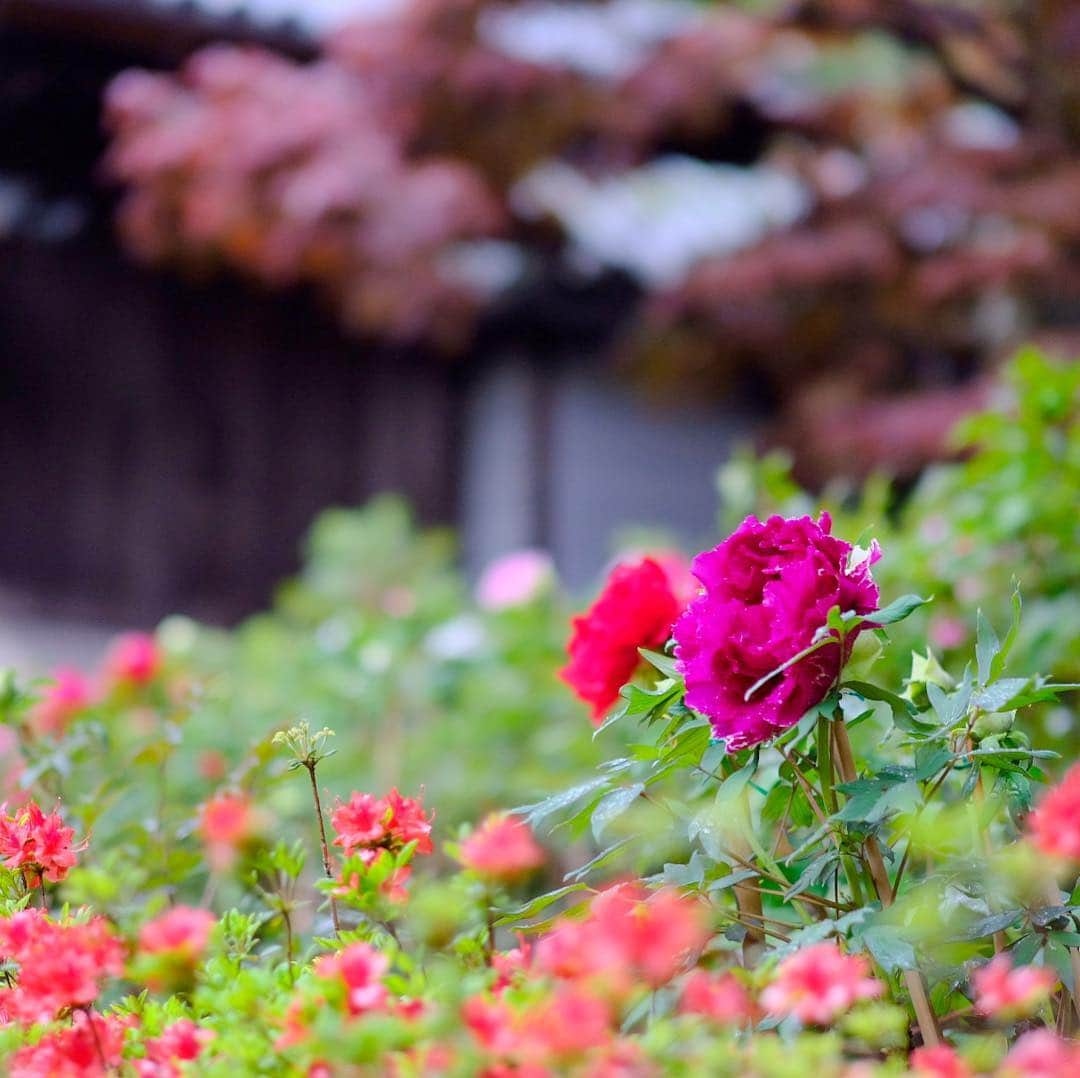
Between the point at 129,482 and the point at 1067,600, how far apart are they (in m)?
4.00

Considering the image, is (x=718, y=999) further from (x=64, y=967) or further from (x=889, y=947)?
(x=64, y=967)

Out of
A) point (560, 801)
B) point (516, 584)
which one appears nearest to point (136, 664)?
point (516, 584)

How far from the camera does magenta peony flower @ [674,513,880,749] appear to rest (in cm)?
71

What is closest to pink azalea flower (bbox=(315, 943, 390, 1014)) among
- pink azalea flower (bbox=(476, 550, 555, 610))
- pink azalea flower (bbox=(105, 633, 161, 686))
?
pink azalea flower (bbox=(105, 633, 161, 686))

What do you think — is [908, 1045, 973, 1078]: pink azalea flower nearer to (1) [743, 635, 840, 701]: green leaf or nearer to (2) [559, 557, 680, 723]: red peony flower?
(1) [743, 635, 840, 701]: green leaf

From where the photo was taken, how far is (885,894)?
0.74 meters

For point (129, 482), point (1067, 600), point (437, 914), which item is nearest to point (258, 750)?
point (437, 914)

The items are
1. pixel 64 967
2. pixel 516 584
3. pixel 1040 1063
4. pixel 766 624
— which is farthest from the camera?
pixel 516 584

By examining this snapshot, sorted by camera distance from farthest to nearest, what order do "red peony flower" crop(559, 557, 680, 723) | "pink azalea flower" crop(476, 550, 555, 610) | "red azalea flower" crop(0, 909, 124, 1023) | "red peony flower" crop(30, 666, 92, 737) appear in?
1. "pink azalea flower" crop(476, 550, 555, 610)
2. "red peony flower" crop(30, 666, 92, 737)
3. "red peony flower" crop(559, 557, 680, 723)
4. "red azalea flower" crop(0, 909, 124, 1023)

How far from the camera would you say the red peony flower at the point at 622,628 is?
89 cm

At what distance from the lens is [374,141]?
12.1ft

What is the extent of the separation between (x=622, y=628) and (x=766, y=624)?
182mm

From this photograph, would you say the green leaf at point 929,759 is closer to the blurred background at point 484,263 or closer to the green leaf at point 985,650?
the green leaf at point 985,650

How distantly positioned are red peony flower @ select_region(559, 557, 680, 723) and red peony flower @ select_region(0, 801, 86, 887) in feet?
1.06
